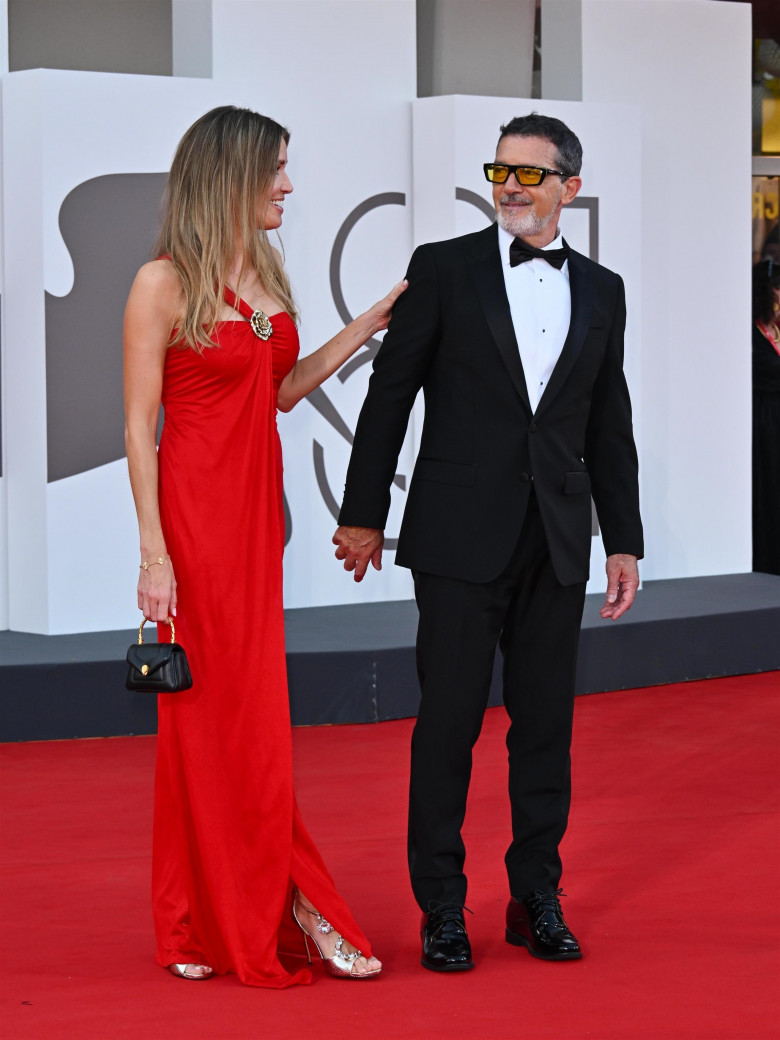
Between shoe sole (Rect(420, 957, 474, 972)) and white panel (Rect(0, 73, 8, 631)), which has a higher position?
white panel (Rect(0, 73, 8, 631))

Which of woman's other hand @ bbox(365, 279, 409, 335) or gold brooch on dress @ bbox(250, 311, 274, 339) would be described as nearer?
gold brooch on dress @ bbox(250, 311, 274, 339)

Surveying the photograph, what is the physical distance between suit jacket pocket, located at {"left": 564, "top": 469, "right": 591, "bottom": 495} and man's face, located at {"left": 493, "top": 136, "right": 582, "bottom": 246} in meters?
0.46

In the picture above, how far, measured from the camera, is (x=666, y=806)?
158 inches

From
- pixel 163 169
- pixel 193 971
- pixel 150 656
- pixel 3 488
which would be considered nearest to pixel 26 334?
pixel 3 488

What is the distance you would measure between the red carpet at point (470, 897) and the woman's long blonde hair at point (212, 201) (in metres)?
1.19

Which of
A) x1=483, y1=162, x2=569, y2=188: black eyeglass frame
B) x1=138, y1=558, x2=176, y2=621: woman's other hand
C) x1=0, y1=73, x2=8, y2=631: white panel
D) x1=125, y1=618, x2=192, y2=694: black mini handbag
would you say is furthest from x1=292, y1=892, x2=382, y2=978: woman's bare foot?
x1=0, y1=73, x2=8, y2=631: white panel

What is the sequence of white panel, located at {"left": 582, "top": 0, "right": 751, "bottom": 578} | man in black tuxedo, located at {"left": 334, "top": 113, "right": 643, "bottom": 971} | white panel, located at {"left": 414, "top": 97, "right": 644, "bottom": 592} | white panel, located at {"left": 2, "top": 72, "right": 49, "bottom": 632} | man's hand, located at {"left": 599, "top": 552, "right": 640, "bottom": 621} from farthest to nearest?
white panel, located at {"left": 582, "top": 0, "right": 751, "bottom": 578} → white panel, located at {"left": 414, "top": 97, "right": 644, "bottom": 592} → white panel, located at {"left": 2, "top": 72, "right": 49, "bottom": 632} → man's hand, located at {"left": 599, "top": 552, "right": 640, "bottom": 621} → man in black tuxedo, located at {"left": 334, "top": 113, "right": 643, "bottom": 971}

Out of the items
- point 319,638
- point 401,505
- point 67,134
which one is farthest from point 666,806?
point 67,134

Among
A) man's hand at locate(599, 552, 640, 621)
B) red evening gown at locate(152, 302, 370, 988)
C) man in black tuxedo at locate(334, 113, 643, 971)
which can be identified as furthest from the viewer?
man's hand at locate(599, 552, 640, 621)

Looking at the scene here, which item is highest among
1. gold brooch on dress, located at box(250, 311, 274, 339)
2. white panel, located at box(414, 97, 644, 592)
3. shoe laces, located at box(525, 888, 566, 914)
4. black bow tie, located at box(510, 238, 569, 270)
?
white panel, located at box(414, 97, 644, 592)

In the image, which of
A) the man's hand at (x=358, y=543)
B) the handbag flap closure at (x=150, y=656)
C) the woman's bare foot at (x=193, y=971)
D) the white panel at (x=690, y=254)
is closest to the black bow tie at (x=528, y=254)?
the man's hand at (x=358, y=543)

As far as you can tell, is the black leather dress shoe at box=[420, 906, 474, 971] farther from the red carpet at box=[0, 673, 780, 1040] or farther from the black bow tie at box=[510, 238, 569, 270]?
the black bow tie at box=[510, 238, 569, 270]

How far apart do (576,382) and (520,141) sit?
1.52ft

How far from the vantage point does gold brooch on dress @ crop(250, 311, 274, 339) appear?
8.59 feet
